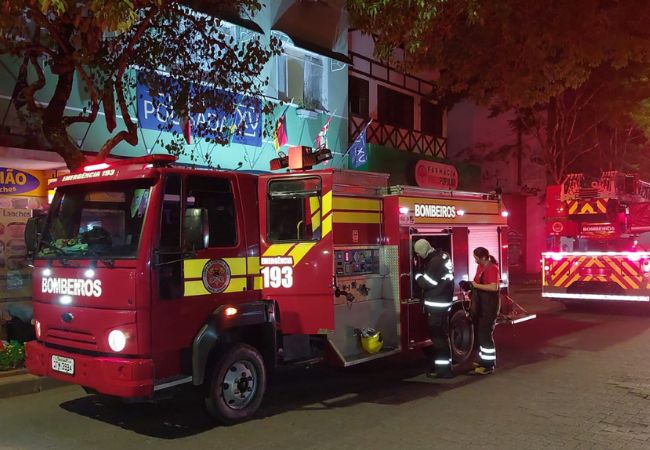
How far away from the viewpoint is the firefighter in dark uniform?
275 inches

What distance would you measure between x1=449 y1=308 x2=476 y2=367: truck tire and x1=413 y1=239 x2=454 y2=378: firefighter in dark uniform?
0.78 m

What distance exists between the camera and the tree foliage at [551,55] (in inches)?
507

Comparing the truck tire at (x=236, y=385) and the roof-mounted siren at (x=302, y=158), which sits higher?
the roof-mounted siren at (x=302, y=158)

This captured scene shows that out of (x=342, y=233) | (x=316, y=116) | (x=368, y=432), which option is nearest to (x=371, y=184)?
(x=342, y=233)

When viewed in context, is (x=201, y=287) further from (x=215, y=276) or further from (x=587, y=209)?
(x=587, y=209)

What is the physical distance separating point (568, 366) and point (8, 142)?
29.1 ft

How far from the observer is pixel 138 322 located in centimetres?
484

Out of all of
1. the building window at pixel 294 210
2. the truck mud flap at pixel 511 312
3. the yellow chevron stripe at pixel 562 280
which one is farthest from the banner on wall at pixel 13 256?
the yellow chevron stripe at pixel 562 280

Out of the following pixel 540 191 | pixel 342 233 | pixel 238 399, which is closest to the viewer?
pixel 238 399

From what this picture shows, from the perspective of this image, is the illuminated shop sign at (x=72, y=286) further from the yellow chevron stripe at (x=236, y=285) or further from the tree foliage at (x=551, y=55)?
the tree foliage at (x=551, y=55)

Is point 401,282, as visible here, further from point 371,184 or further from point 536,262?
point 536,262

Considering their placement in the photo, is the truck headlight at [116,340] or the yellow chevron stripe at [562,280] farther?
the yellow chevron stripe at [562,280]

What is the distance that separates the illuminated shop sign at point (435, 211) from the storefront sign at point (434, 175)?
983 centimetres

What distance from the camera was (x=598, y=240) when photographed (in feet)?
43.5
